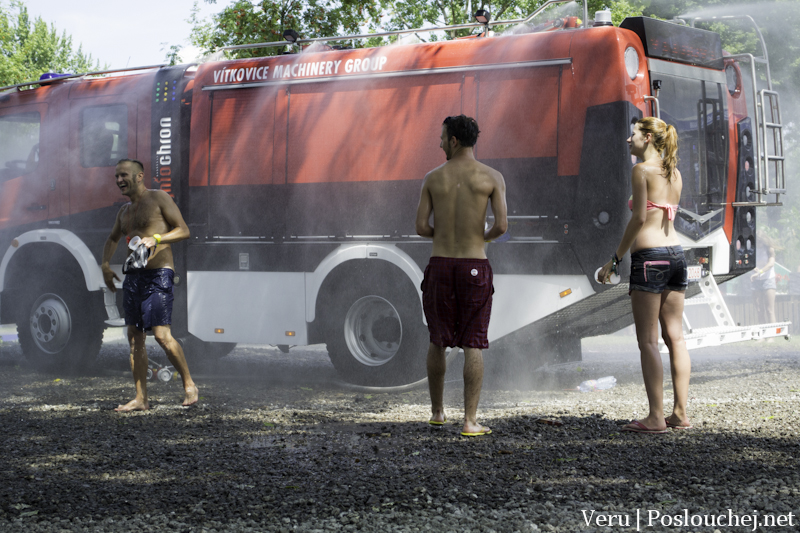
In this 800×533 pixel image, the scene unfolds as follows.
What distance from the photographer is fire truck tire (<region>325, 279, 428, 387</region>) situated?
7500 mm

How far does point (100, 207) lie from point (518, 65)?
15.3 feet

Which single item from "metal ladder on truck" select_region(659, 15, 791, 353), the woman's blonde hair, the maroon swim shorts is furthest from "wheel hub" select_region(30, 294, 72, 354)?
the woman's blonde hair

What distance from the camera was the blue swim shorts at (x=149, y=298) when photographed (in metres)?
6.42

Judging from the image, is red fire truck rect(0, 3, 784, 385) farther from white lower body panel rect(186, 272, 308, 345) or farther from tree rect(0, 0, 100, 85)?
tree rect(0, 0, 100, 85)

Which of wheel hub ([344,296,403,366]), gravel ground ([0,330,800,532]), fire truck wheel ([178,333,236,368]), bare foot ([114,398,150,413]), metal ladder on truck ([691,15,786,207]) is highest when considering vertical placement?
metal ladder on truck ([691,15,786,207])

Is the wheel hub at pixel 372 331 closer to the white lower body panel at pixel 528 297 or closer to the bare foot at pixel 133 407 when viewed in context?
the white lower body panel at pixel 528 297

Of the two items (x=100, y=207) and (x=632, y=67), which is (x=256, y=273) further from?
(x=632, y=67)

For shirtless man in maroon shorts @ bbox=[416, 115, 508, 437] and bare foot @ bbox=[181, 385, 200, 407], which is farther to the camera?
bare foot @ bbox=[181, 385, 200, 407]

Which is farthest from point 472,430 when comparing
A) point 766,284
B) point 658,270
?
point 766,284

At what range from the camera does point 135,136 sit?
28.9 feet

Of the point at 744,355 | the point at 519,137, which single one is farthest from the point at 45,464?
the point at 744,355

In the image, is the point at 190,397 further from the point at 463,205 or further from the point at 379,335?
the point at 463,205

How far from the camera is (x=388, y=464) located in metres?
4.40

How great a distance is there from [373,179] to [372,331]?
140 cm
